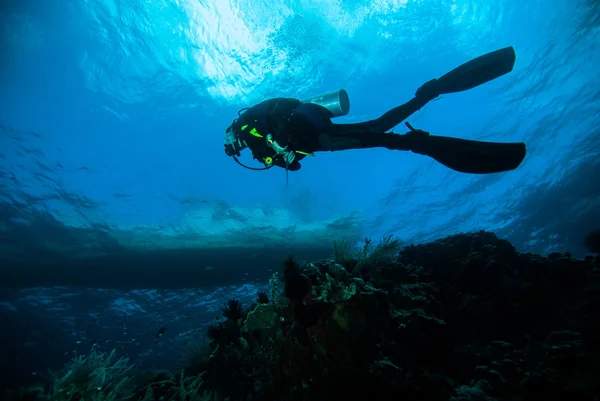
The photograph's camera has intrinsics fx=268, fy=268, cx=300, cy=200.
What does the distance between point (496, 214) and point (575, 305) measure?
23.6m

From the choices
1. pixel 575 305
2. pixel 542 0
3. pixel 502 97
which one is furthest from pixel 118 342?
pixel 542 0

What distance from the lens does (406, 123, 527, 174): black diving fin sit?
12.4 ft

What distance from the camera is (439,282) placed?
202 inches

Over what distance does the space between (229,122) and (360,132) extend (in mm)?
Answer: 12628

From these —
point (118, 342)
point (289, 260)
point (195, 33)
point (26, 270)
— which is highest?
point (195, 33)

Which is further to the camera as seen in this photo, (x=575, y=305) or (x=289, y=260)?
(x=289, y=260)

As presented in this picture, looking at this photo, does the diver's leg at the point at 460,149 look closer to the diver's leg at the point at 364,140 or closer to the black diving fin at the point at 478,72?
the diver's leg at the point at 364,140

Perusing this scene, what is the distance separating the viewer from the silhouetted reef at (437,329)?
2.82m

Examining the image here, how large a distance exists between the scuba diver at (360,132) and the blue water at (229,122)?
943 cm

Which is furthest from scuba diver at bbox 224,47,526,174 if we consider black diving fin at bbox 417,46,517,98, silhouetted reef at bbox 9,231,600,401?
silhouetted reef at bbox 9,231,600,401

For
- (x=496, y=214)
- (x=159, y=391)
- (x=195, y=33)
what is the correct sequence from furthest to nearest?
(x=496, y=214) → (x=195, y=33) → (x=159, y=391)

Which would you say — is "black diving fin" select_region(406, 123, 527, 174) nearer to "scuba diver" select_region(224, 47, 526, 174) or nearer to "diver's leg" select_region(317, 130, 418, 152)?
"scuba diver" select_region(224, 47, 526, 174)

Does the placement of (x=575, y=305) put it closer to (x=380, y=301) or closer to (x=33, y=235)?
(x=380, y=301)

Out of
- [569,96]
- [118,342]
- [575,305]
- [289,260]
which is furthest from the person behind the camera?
[118,342]
